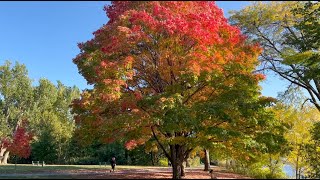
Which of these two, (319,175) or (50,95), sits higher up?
(50,95)

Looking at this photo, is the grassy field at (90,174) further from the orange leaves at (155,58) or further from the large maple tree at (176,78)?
the orange leaves at (155,58)

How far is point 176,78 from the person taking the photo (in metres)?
20.6

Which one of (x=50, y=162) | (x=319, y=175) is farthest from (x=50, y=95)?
(x=319, y=175)

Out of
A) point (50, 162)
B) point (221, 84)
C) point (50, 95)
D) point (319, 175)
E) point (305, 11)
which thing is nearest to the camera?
point (221, 84)

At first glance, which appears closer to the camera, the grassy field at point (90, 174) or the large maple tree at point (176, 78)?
the large maple tree at point (176, 78)

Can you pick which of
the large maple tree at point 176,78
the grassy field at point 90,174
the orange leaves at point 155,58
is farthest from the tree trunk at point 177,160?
the orange leaves at point 155,58

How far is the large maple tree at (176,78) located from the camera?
17875 millimetres

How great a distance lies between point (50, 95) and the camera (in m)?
65.3

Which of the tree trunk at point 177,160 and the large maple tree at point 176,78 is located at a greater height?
the large maple tree at point 176,78

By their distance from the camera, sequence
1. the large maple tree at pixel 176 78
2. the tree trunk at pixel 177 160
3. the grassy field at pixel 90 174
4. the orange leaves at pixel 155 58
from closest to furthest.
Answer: the large maple tree at pixel 176 78
the orange leaves at pixel 155 58
the tree trunk at pixel 177 160
the grassy field at pixel 90 174

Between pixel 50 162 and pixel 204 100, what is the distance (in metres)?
42.4

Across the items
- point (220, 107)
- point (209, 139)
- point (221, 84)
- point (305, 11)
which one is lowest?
point (209, 139)

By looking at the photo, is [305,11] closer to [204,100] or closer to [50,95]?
[204,100]

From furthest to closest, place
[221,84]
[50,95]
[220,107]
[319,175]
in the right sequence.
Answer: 1. [50,95]
2. [319,175]
3. [221,84]
4. [220,107]
